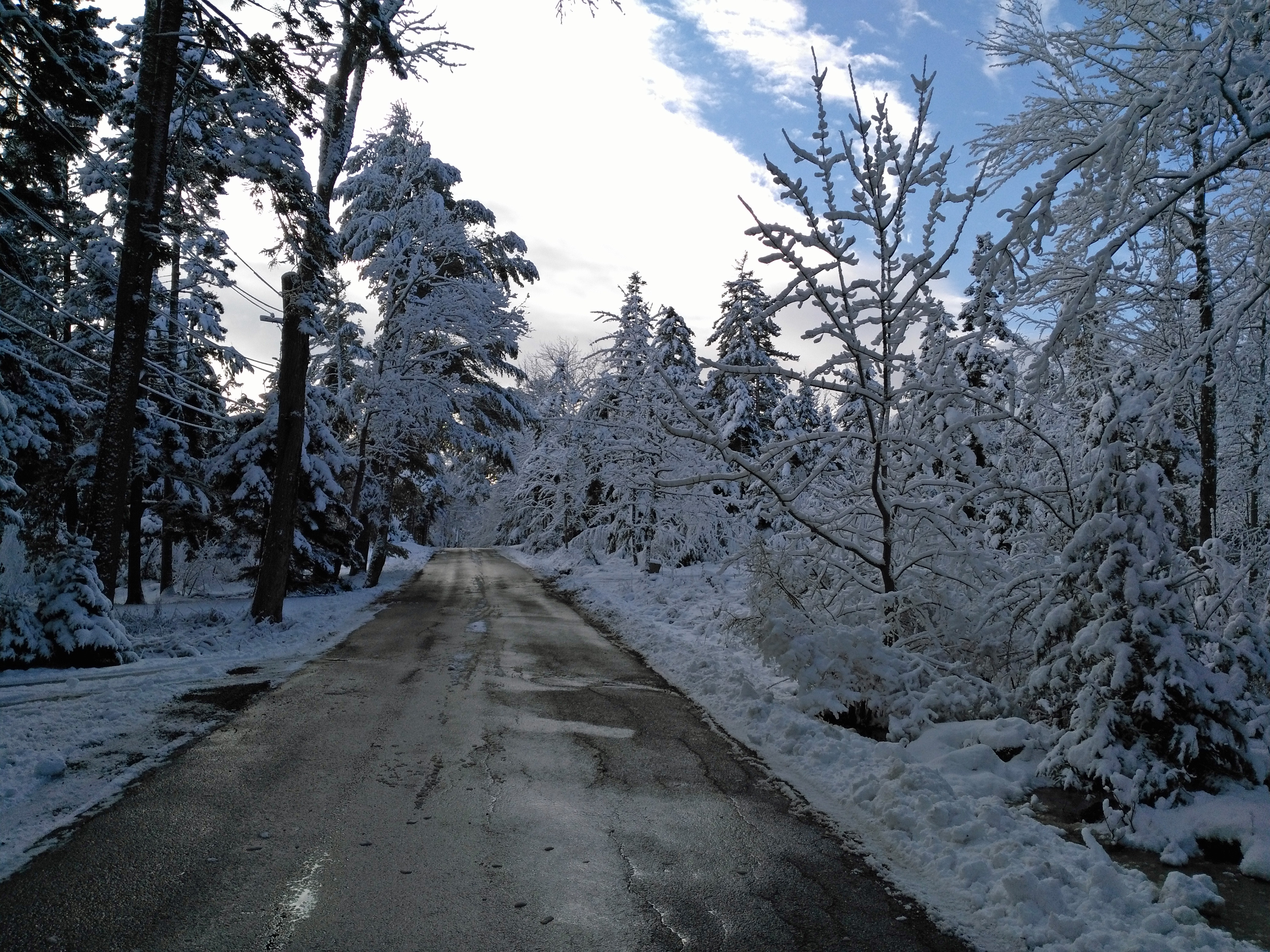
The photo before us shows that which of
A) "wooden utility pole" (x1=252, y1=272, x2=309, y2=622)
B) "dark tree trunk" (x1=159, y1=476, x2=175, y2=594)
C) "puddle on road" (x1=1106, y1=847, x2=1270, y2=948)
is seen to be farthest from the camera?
"dark tree trunk" (x1=159, y1=476, x2=175, y2=594)

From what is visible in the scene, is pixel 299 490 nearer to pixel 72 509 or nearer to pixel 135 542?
pixel 135 542

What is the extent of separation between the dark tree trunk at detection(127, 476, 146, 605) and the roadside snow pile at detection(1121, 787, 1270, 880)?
18.3 meters

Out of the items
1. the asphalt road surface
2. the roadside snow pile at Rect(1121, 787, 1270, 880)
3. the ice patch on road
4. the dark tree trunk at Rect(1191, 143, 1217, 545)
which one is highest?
the dark tree trunk at Rect(1191, 143, 1217, 545)

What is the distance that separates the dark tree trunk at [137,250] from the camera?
10.3 meters

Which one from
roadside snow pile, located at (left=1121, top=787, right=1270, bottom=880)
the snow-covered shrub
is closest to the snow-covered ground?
the snow-covered shrub

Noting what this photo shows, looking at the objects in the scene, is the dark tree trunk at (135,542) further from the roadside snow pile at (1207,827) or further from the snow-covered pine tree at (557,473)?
the roadside snow pile at (1207,827)

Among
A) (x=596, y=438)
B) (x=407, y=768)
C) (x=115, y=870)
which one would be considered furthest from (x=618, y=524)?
(x=115, y=870)

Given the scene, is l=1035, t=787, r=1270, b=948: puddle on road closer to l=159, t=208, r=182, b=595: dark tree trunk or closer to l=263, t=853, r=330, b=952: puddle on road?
l=263, t=853, r=330, b=952: puddle on road

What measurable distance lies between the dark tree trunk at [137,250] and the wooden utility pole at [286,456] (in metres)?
2.43

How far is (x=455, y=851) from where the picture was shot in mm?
3928

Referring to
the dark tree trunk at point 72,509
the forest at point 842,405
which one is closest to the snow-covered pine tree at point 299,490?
the forest at point 842,405

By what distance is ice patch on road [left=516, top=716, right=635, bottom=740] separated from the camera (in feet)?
20.8

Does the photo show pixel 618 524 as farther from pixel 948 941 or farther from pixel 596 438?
pixel 948 941

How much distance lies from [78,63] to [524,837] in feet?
47.8
